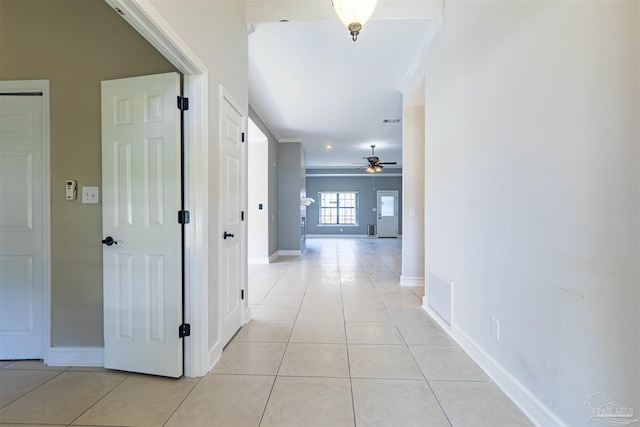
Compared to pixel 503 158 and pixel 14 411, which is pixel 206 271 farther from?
pixel 503 158

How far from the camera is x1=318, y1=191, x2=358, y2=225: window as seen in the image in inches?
496

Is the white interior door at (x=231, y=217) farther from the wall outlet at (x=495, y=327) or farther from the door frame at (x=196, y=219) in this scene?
the wall outlet at (x=495, y=327)

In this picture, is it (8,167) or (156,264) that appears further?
(8,167)

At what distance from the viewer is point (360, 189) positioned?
12.5 meters

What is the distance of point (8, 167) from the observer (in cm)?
206

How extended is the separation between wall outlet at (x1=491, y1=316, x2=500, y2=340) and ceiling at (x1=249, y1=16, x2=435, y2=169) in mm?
2795

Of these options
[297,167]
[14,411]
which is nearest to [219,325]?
[14,411]

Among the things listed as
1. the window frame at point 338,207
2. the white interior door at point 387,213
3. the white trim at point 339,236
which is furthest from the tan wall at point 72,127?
the white interior door at point 387,213

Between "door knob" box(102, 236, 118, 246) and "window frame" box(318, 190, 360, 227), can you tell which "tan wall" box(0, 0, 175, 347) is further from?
"window frame" box(318, 190, 360, 227)

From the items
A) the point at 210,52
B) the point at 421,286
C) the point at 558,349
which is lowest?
the point at 421,286

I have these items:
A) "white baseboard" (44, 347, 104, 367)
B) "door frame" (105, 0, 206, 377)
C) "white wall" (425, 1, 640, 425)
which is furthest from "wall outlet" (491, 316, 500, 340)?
"white baseboard" (44, 347, 104, 367)

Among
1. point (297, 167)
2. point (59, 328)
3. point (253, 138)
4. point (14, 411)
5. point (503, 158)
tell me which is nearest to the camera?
point (14, 411)

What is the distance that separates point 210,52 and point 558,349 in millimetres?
2726

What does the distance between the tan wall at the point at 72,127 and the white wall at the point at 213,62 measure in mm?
629
